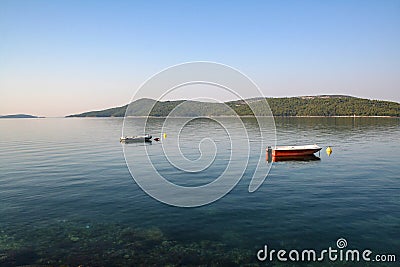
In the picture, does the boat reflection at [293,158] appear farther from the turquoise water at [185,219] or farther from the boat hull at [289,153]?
the turquoise water at [185,219]

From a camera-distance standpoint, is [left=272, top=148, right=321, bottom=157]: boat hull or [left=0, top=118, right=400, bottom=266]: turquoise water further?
[left=272, top=148, right=321, bottom=157]: boat hull

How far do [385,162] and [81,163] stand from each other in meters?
49.2

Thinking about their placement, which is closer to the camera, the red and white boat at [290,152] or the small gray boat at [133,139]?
the red and white boat at [290,152]

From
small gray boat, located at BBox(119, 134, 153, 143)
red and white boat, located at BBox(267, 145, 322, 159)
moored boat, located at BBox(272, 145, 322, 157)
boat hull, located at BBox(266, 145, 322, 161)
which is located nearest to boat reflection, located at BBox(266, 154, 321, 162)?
boat hull, located at BBox(266, 145, 322, 161)

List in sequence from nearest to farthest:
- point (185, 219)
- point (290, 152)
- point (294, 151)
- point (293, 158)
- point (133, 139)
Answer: point (185, 219)
point (290, 152)
point (294, 151)
point (293, 158)
point (133, 139)

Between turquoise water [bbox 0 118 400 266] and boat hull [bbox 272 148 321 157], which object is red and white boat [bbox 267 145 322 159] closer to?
boat hull [bbox 272 148 321 157]

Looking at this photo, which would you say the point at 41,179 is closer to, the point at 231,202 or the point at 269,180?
the point at 231,202

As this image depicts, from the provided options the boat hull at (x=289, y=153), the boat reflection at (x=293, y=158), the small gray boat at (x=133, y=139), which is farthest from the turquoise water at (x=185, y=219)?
the small gray boat at (x=133, y=139)

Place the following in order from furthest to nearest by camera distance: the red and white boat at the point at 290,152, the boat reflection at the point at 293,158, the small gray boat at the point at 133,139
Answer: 1. the small gray boat at the point at 133,139
2. the red and white boat at the point at 290,152
3. the boat reflection at the point at 293,158

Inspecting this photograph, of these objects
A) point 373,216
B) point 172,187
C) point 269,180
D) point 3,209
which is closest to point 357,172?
point 269,180

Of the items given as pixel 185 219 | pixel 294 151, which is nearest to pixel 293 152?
pixel 294 151

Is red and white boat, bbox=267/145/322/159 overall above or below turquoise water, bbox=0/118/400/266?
above

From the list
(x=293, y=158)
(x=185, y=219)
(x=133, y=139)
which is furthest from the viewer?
(x=133, y=139)

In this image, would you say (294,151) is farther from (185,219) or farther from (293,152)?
(185,219)
